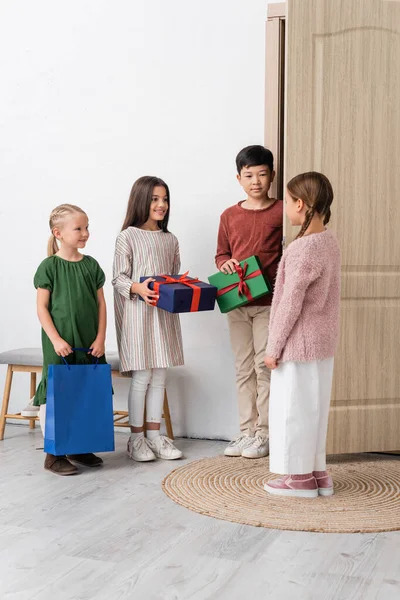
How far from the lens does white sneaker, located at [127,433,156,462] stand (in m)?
3.17

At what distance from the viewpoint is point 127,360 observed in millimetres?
3172

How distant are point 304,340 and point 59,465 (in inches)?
44.1

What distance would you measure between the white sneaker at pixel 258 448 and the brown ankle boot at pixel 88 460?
0.61 metres

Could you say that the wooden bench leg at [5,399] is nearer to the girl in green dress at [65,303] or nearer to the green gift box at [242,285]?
the girl in green dress at [65,303]

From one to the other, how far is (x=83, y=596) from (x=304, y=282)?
48.8 inches

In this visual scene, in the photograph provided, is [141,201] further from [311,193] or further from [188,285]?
[311,193]

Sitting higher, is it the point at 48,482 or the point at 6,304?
the point at 6,304

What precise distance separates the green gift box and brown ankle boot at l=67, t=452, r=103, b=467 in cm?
81

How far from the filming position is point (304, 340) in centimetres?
262

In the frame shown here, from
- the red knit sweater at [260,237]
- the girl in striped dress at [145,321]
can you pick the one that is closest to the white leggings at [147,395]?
the girl in striped dress at [145,321]

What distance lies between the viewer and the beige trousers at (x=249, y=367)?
328 centimetres

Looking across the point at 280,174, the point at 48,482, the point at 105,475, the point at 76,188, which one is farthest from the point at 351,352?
the point at 76,188

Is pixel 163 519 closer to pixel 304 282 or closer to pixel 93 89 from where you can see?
pixel 304 282

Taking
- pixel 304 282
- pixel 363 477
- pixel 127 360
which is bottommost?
pixel 363 477
